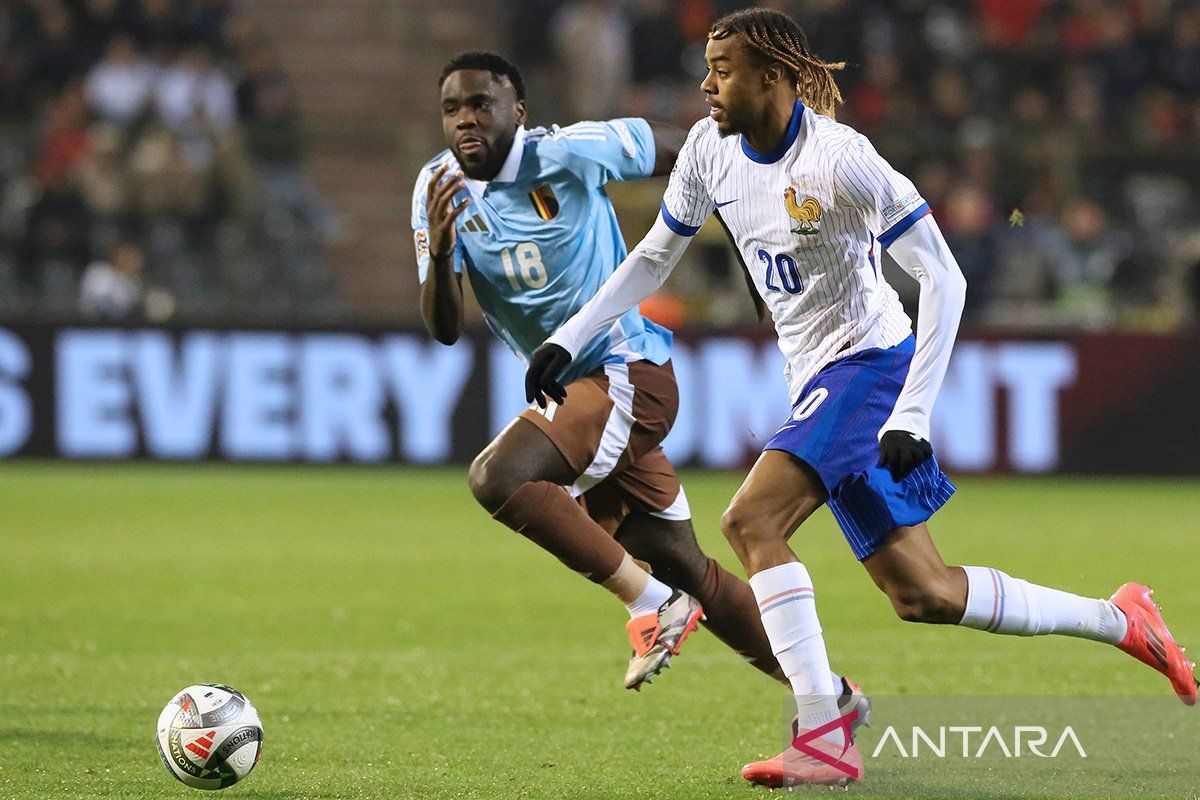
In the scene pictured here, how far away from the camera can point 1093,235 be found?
15.4 metres

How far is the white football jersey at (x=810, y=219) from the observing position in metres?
4.77

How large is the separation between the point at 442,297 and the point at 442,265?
111 millimetres

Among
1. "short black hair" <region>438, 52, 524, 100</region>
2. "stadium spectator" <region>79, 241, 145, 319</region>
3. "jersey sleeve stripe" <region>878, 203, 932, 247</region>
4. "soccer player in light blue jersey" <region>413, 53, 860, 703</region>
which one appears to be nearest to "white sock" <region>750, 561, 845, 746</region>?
"soccer player in light blue jersey" <region>413, 53, 860, 703</region>

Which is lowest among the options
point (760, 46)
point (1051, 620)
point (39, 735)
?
point (39, 735)

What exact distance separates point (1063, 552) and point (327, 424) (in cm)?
679

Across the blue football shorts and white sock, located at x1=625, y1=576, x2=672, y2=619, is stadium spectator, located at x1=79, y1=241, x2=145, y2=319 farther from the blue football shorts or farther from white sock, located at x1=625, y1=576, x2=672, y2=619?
the blue football shorts

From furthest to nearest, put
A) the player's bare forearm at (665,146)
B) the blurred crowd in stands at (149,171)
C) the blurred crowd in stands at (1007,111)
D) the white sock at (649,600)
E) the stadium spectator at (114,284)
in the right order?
the blurred crowd in stands at (149,171)
the stadium spectator at (114,284)
the blurred crowd in stands at (1007,111)
the player's bare forearm at (665,146)
the white sock at (649,600)

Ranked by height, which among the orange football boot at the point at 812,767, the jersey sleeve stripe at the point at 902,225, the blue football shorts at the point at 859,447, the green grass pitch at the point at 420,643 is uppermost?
the jersey sleeve stripe at the point at 902,225

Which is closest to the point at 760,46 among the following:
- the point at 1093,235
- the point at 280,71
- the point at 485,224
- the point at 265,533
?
the point at 485,224

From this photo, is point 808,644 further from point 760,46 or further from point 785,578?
point 760,46

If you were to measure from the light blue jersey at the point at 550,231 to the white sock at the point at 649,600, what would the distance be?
32.3 inches

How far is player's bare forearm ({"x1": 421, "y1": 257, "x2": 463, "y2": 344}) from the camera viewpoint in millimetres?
5762

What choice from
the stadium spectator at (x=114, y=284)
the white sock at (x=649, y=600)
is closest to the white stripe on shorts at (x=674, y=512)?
the white sock at (x=649, y=600)

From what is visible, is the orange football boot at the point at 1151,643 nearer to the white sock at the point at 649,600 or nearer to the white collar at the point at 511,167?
the white sock at the point at 649,600
